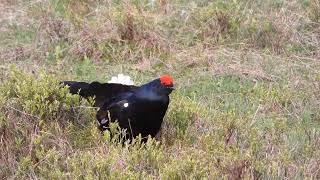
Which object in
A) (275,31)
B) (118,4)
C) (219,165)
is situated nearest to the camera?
(219,165)

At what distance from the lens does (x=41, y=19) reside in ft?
22.7

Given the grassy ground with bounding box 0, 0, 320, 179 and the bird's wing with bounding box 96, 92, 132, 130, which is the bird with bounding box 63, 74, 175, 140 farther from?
the grassy ground with bounding box 0, 0, 320, 179

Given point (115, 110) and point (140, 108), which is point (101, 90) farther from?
point (140, 108)

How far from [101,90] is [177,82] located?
4.24 feet

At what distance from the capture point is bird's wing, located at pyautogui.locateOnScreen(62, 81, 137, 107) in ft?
15.5

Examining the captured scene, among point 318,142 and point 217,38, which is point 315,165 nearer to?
point 318,142

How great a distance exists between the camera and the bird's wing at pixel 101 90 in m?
4.72

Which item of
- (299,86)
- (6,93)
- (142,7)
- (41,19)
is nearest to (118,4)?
(142,7)

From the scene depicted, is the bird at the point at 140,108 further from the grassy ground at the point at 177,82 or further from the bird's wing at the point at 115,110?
the grassy ground at the point at 177,82

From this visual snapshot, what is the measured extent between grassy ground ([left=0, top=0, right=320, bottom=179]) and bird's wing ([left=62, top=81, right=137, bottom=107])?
83 millimetres

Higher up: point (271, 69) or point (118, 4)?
point (118, 4)

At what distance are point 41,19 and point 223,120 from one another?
119 inches

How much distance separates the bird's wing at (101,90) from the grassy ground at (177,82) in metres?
0.08

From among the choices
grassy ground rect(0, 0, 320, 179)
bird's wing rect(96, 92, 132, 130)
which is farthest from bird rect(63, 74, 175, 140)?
grassy ground rect(0, 0, 320, 179)
